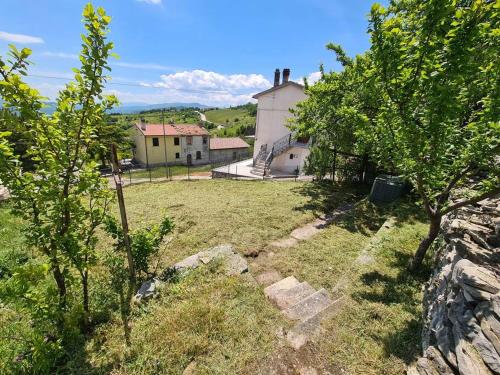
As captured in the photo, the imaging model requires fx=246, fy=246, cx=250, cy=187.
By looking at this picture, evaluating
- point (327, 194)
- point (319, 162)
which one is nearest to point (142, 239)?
point (327, 194)

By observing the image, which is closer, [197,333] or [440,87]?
[440,87]

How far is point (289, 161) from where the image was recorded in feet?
71.3

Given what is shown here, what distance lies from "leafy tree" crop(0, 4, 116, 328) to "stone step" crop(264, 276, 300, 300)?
109 inches

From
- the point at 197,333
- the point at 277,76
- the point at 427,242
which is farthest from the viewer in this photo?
the point at 277,76

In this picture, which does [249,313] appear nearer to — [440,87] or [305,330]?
[305,330]

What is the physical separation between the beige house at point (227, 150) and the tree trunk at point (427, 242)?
3524 cm

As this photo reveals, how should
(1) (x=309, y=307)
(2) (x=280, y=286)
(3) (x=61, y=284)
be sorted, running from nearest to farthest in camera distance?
(3) (x=61, y=284) → (1) (x=309, y=307) → (2) (x=280, y=286)

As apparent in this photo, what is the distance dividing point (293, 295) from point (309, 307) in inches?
18.0

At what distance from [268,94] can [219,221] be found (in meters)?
17.3

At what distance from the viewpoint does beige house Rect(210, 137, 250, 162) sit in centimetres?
3841

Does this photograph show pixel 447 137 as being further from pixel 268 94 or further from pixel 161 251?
pixel 268 94

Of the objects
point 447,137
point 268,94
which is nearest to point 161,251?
point 447,137

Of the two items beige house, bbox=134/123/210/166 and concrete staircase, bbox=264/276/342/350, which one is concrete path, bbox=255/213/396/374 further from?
beige house, bbox=134/123/210/166

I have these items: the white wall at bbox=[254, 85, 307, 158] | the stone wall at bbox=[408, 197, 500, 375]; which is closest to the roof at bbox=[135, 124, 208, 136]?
the white wall at bbox=[254, 85, 307, 158]
